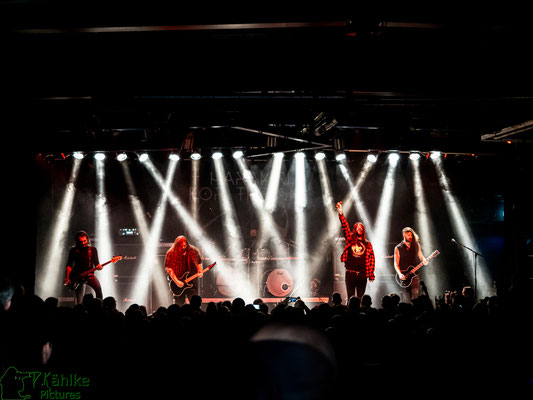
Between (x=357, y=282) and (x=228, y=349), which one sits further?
(x=357, y=282)

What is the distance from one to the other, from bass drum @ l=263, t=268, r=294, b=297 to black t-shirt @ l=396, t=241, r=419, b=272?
8.27 feet

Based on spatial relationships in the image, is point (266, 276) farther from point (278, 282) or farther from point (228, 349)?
point (228, 349)

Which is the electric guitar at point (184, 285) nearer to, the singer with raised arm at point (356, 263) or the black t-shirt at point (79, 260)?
the black t-shirt at point (79, 260)

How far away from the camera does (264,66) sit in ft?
16.5

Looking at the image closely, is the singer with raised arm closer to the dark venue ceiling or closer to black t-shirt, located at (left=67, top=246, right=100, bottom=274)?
the dark venue ceiling

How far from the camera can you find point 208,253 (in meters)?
10.5

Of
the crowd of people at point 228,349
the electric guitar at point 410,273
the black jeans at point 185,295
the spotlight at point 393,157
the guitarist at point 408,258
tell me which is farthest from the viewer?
the spotlight at point 393,157

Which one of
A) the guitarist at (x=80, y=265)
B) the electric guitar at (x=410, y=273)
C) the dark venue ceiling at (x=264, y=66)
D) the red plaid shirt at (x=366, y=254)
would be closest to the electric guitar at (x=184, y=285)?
the guitarist at (x=80, y=265)

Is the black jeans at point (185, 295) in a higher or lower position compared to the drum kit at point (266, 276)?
lower

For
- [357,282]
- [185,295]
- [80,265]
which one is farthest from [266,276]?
[80,265]

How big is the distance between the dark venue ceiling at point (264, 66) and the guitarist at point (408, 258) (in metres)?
3.53

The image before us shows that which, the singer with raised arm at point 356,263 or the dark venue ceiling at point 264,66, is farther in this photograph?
the singer with raised arm at point 356,263

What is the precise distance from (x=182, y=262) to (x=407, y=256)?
5.01 m

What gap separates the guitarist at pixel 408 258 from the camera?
9469 millimetres
